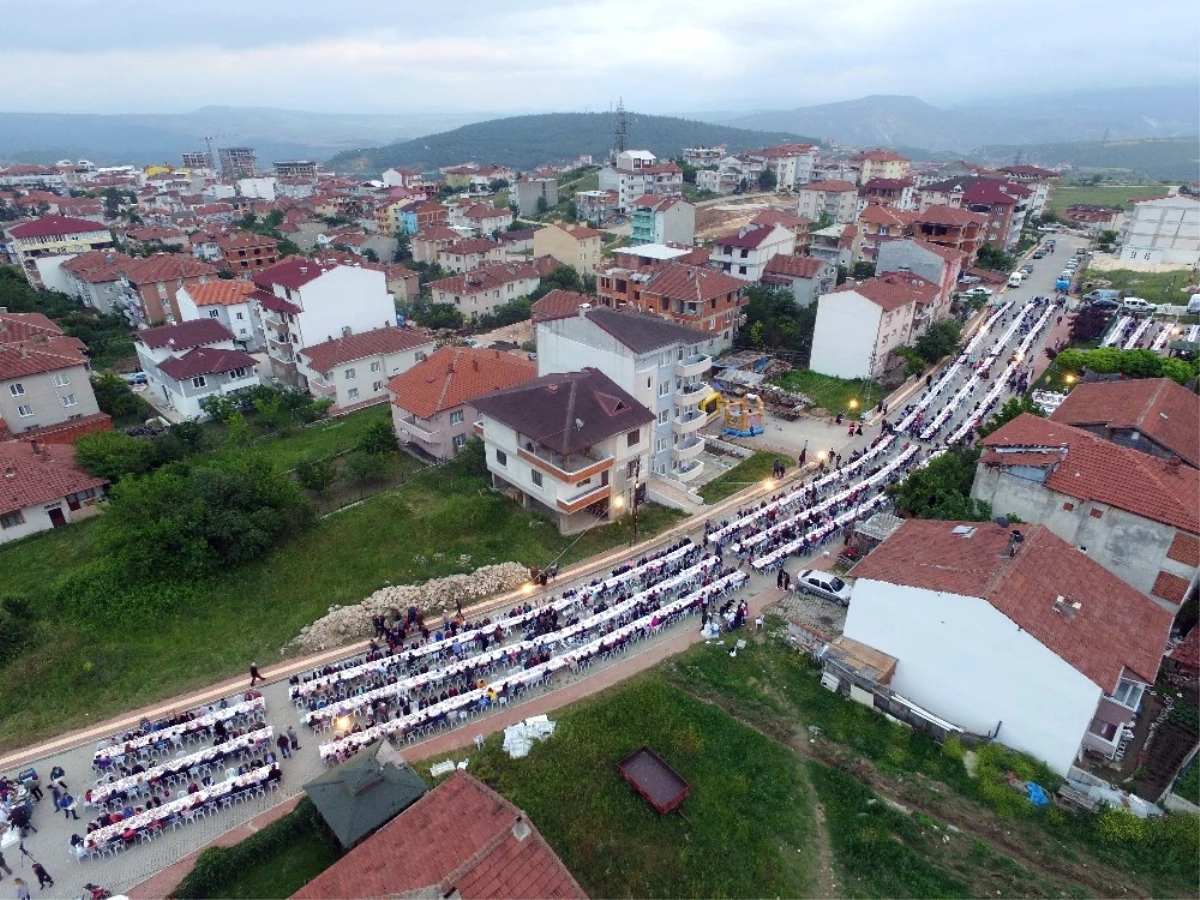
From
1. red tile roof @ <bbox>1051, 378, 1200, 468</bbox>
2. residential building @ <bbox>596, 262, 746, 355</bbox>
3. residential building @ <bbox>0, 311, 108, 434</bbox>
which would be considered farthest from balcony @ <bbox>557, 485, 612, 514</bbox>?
residential building @ <bbox>0, 311, 108, 434</bbox>

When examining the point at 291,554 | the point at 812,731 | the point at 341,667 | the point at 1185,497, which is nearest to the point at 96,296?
the point at 291,554

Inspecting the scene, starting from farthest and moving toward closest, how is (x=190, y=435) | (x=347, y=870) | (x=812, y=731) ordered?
(x=190, y=435), (x=812, y=731), (x=347, y=870)

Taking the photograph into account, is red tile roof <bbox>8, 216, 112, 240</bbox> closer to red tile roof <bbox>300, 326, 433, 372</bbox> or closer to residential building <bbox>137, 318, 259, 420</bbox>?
residential building <bbox>137, 318, 259, 420</bbox>

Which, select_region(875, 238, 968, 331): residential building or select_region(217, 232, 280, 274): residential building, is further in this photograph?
select_region(217, 232, 280, 274): residential building

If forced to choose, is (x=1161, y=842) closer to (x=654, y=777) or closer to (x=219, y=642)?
(x=654, y=777)

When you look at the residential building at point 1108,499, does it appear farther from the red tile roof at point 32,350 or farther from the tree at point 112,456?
the red tile roof at point 32,350

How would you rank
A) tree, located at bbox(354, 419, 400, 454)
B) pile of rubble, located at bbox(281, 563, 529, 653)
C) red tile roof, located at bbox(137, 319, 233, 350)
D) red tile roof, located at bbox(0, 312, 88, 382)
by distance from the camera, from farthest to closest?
red tile roof, located at bbox(137, 319, 233, 350) → red tile roof, located at bbox(0, 312, 88, 382) → tree, located at bbox(354, 419, 400, 454) → pile of rubble, located at bbox(281, 563, 529, 653)

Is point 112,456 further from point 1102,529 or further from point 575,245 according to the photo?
point 575,245
